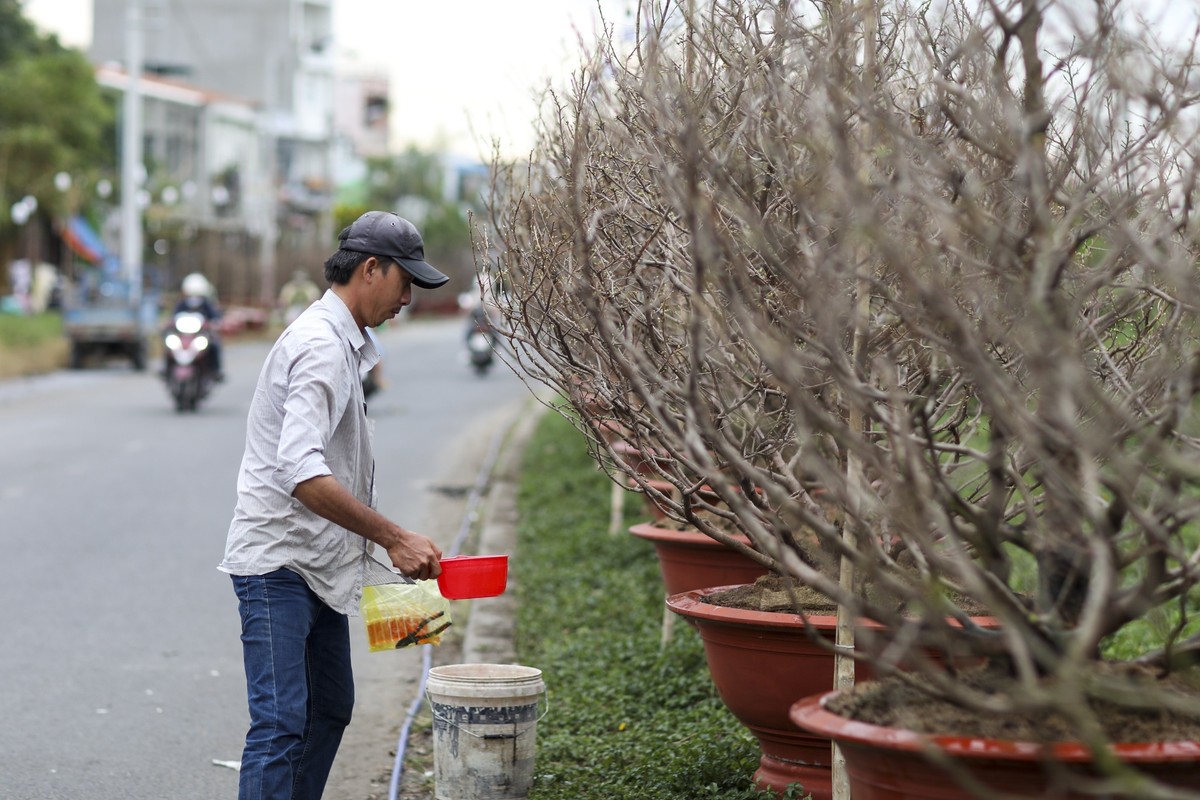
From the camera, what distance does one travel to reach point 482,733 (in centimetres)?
512

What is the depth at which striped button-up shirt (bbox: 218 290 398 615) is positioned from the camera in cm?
420

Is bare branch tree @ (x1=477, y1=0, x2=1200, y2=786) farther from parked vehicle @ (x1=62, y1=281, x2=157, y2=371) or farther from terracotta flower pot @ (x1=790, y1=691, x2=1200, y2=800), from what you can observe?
parked vehicle @ (x1=62, y1=281, x2=157, y2=371)

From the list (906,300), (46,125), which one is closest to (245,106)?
(46,125)

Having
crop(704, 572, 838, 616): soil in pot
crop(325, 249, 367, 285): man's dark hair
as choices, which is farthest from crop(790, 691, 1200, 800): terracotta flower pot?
crop(325, 249, 367, 285): man's dark hair

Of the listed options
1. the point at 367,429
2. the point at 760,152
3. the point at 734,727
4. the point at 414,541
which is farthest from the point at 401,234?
the point at 734,727

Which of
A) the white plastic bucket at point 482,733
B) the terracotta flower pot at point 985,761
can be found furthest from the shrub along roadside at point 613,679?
the terracotta flower pot at point 985,761

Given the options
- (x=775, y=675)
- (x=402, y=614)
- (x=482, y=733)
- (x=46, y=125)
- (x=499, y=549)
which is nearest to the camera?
(x=402, y=614)

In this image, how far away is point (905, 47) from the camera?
17.1ft

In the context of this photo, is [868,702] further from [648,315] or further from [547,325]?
[547,325]

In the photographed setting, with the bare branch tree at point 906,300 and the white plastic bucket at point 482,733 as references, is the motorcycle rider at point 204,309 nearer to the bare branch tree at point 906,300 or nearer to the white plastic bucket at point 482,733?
the bare branch tree at point 906,300

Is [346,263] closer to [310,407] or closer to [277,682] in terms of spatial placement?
[310,407]

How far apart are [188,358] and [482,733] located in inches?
649

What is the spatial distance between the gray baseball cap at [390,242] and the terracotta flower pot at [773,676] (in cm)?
136

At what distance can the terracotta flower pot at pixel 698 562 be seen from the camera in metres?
6.35
